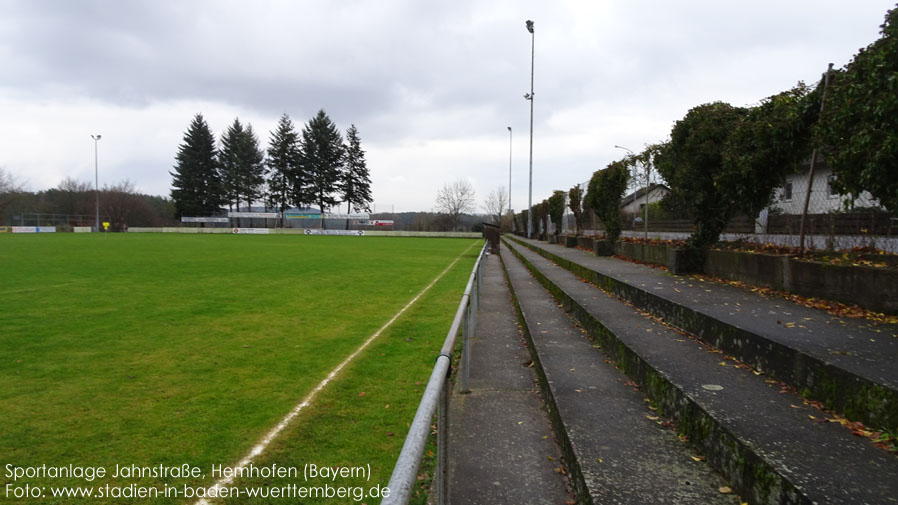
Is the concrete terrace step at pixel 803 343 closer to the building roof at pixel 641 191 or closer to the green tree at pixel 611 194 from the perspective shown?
the building roof at pixel 641 191

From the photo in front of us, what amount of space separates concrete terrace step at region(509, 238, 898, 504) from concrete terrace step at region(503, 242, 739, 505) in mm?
115

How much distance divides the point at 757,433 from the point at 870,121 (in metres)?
3.26

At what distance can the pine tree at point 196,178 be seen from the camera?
237 feet

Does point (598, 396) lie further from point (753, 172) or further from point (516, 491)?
point (753, 172)

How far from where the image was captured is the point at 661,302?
5.22 metres

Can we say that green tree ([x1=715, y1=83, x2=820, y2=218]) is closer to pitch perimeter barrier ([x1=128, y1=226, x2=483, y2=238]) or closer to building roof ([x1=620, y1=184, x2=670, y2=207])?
building roof ([x1=620, y1=184, x2=670, y2=207])

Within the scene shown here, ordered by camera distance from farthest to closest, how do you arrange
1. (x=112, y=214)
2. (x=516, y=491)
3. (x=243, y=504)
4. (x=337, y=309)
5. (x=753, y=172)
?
(x=112, y=214), (x=337, y=309), (x=753, y=172), (x=243, y=504), (x=516, y=491)

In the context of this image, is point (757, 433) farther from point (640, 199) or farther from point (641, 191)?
point (640, 199)

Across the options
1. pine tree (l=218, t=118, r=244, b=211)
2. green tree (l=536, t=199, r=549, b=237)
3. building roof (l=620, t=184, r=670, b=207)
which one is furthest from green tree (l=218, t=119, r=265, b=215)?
building roof (l=620, t=184, r=670, b=207)

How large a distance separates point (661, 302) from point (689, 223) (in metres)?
4.94

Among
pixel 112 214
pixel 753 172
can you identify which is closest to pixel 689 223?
pixel 753 172

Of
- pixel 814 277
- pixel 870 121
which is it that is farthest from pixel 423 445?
pixel 814 277

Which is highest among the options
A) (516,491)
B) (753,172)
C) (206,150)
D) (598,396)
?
(206,150)

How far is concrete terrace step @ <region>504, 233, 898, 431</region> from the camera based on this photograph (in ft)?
7.59
